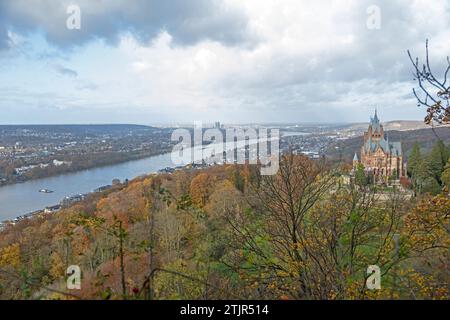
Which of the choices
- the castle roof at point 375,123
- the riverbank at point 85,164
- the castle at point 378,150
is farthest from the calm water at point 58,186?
the castle roof at point 375,123

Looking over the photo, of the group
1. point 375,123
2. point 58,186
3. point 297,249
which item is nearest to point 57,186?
point 58,186

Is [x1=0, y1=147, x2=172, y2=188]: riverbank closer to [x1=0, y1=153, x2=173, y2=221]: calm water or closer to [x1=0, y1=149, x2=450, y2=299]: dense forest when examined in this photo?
[x1=0, y1=153, x2=173, y2=221]: calm water

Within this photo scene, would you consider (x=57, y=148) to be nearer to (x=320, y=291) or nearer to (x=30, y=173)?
(x=30, y=173)

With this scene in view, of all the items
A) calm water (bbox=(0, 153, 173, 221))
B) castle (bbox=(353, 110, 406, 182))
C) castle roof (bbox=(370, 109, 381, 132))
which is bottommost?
A: calm water (bbox=(0, 153, 173, 221))

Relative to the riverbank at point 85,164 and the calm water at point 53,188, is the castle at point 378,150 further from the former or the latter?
the riverbank at point 85,164

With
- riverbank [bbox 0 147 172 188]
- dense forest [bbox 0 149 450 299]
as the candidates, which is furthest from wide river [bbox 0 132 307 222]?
dense forest [bbox 0 149 450 299]

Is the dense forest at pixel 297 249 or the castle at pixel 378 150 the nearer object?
the dense forest at pixel 297 249

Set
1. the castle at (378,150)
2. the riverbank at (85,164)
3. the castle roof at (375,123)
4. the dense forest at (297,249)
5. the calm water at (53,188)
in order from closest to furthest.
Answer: the dense forest at (297,249) < the calm water at (53,188) < the castle at (378,150) < the castle roof at (375,123) < the riverbank at (85,164)
